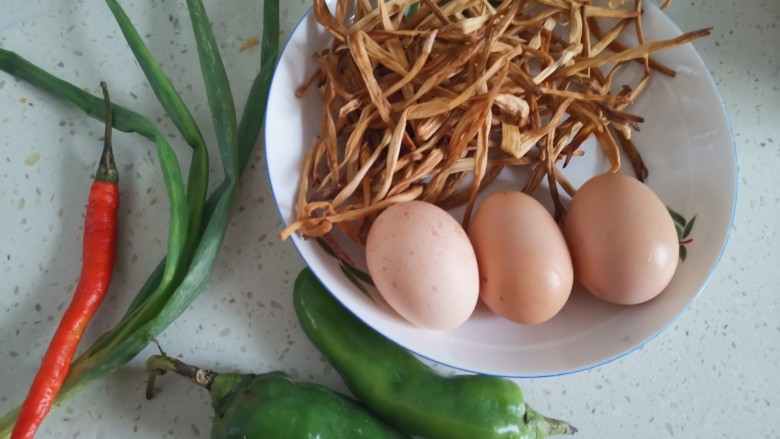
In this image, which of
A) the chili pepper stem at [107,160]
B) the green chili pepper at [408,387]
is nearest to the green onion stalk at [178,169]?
the chili pepper stem at [107,160]

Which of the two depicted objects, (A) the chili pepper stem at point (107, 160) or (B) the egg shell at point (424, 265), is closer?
(B) the egg shell at point (424, 265)

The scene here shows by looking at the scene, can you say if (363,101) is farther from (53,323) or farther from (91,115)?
(53,323)

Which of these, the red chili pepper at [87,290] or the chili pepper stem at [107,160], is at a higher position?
the chili pepper stem at [107,160]

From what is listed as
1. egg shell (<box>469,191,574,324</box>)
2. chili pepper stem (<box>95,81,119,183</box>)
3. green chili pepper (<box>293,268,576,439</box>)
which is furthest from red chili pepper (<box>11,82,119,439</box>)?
egg shell (<box>469,191,574,324</box>)

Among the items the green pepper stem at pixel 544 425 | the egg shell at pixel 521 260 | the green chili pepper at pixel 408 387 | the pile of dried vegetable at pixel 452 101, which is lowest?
the green pepper stem at pixel 544 425

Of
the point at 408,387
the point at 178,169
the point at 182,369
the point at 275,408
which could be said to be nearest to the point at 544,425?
the point at 408,387

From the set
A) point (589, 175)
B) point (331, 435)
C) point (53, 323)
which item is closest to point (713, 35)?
point (589, 175)

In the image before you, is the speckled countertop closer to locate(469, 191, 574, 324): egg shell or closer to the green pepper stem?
the green pepper stem

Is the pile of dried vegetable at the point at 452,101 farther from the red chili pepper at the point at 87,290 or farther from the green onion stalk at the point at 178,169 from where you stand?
the red chili pepper at the point at 87,290
